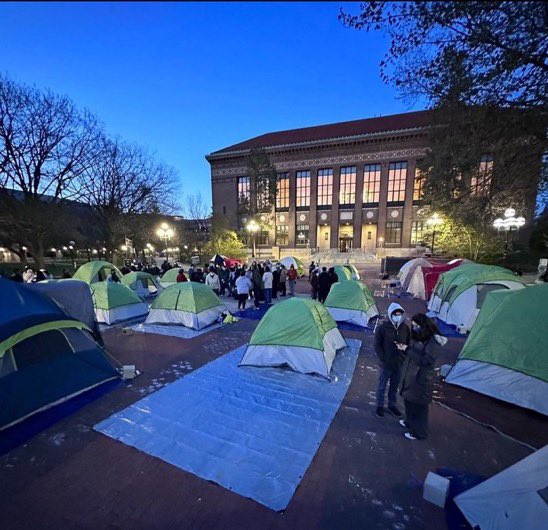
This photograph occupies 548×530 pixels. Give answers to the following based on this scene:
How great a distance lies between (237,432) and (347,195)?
35.8 meters

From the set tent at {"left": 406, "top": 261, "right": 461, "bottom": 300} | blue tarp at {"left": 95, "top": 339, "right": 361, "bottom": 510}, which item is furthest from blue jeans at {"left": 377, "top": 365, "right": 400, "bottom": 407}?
tent at {"left": 406, "top": 261, "right": 461, "bottom": 300}

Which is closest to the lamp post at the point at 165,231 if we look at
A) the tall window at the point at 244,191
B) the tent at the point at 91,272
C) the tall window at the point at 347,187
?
the tent at the point at 91,272

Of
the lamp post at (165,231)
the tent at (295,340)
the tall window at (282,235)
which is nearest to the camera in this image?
the tent at (295,340)

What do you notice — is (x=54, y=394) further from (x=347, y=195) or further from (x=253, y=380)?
(x=347, y=195)

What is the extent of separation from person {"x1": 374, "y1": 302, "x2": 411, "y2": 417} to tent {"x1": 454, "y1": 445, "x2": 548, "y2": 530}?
180cm

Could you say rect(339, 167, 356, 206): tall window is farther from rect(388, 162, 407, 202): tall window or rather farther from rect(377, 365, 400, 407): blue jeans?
rect(377, 365, 400, 407): blue jeans

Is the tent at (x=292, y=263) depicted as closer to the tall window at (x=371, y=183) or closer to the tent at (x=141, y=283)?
the tent at (x=141, y=283)

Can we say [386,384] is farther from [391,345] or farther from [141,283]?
[141,283]

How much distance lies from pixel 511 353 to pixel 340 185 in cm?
3410

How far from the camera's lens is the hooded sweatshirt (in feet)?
14.2

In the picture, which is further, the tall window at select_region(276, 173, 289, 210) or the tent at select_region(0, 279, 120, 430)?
the tall window at select_region(276, 173, 289, 210)

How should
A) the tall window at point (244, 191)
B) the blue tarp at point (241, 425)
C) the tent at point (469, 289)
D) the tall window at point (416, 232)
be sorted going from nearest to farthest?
the blue tarp at point (241, 425)
the tent at point (469, 289)
the tall window at point (416, 232)
the tall window at point (244, 191)

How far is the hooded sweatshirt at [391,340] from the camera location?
4316 mm

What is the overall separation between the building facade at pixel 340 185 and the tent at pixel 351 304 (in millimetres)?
25870
